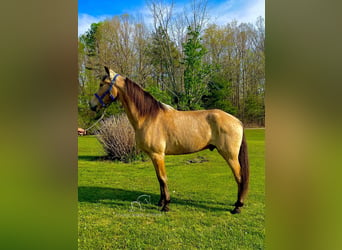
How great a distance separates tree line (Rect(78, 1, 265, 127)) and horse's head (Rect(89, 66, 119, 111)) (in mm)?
58

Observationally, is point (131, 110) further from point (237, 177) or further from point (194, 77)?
point (237, 177)

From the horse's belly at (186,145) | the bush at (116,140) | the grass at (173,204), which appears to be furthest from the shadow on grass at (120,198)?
the horse's belly at (186,145)

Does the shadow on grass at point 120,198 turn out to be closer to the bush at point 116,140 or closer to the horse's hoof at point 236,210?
the horse's hoof at point 236,210

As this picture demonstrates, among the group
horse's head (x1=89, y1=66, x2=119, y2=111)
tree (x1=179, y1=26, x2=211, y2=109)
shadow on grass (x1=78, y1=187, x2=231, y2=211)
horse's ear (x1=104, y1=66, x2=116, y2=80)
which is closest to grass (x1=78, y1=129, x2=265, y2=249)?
shadow on grass (x1=78, y1=187, x2=231, y2=211)

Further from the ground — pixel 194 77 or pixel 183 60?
pixel 183 60

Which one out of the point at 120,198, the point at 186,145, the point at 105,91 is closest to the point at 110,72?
the point at 105,91

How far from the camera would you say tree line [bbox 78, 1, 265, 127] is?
1837 mm

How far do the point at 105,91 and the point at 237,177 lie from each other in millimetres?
1351

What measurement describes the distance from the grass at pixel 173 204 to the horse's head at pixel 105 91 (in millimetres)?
340

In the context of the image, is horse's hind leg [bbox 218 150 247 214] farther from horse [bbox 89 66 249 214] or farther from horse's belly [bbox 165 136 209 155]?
horse's belly [bbox 165 136 209 155]

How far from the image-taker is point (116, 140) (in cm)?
208
